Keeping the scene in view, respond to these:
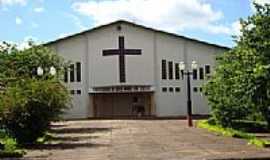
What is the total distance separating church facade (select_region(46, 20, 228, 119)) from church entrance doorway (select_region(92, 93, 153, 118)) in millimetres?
806

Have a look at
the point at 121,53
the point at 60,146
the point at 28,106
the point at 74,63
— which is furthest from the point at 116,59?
the point at 60,146

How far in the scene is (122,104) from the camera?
58812 millimetres

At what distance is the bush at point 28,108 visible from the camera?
71.2 ft

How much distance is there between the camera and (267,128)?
30.4 m

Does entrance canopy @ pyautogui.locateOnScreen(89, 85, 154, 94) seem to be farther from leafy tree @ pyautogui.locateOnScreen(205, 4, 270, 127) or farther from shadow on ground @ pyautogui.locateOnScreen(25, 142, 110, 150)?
shadow on ground @ pyautogui.locateOnScreen(25, 142, 110, 150)

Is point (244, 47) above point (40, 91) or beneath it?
above

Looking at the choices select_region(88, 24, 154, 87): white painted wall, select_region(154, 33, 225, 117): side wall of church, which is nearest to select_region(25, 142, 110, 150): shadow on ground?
select_region(88, 24, 154, 87): white painted wall

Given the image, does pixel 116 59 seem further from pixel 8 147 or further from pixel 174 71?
pixel 8 147

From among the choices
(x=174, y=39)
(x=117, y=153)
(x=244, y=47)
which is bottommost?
(x=117, y=153)

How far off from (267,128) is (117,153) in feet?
45.4

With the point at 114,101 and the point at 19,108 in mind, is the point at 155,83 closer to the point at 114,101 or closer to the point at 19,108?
the point at 114,101

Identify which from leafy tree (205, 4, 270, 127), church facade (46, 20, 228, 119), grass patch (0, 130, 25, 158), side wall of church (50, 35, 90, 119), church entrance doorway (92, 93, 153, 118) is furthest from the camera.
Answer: church entrance doorway (92, 93, 153, 118)

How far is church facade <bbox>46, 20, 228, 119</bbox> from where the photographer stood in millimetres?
56750

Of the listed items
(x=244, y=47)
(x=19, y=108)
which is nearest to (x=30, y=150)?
(x=19, y=108)
